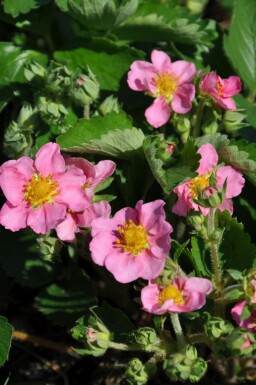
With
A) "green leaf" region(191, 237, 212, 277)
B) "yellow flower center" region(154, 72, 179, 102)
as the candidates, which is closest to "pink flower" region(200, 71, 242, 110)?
"yellow flower center" region(154, 72, 179, 102)

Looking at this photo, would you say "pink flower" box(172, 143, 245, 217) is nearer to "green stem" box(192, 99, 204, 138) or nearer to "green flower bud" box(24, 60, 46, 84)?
"green stem" box(192, 99, 204, 138)

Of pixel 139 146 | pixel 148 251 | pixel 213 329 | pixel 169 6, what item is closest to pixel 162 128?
pixel 139 146

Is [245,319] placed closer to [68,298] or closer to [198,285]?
[198,285]

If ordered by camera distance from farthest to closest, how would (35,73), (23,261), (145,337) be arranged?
(23,261) < (35,73) < (145,337)

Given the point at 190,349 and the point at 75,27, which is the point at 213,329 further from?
the point at 75,27

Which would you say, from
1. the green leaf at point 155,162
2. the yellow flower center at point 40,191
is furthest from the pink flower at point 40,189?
the green leaf at point 155,162

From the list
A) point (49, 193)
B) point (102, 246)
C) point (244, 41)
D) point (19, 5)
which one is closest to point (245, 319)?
point (102, 246)
